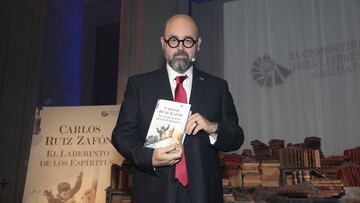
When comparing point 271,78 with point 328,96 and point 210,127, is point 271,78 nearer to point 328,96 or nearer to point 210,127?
point 328,96

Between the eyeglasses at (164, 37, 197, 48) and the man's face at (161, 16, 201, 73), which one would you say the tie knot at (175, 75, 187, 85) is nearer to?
the man's face at (161, 16, 201, 73)

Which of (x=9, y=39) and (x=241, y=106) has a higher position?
(x=9, y=39)

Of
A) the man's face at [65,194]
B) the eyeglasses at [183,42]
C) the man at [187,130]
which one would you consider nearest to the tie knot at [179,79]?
the man at [187,130]

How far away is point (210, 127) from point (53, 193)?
2902 mm

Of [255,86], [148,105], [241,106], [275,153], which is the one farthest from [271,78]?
[148,105]

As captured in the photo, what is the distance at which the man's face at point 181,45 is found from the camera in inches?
65.0

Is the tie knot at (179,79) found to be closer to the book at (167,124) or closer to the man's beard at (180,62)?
the man's beard at (180,62)

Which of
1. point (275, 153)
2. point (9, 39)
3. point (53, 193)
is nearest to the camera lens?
point (53, 193)

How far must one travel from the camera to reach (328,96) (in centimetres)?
521

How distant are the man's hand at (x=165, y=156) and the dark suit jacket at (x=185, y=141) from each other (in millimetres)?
25

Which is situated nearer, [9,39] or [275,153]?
[275,153]

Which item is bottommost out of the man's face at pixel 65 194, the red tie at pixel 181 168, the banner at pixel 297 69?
the man's face at pixel 65 194

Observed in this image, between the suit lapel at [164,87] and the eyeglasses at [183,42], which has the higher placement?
the eyeglasses at [183,42]

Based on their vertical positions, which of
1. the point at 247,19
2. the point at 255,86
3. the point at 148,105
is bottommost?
the point at 148,105
